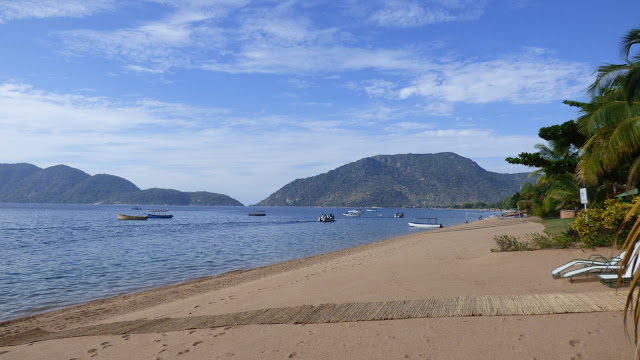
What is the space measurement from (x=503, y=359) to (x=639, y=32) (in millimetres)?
13539

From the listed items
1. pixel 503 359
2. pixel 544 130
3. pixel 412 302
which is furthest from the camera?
pixel 544 130

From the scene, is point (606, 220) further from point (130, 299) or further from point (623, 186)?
point (130, 299)

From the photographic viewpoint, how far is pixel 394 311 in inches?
298

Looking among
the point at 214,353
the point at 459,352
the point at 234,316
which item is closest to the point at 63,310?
the point at 234,316

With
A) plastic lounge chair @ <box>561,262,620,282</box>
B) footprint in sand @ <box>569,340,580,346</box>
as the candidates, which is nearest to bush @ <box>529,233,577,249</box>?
plastic lounge chair @ <box>561,262,620,282</box>

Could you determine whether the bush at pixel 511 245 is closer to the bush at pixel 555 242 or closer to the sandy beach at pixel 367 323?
the bush at pixel 555 242

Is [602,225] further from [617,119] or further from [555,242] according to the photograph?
[617,119]

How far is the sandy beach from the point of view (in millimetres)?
5781

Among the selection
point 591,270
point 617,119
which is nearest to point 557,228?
point 617,119

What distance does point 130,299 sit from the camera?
13898 millimetres

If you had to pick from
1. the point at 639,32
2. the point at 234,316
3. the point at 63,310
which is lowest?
the point at 63,310

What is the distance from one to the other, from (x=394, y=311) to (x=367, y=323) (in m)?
0.71

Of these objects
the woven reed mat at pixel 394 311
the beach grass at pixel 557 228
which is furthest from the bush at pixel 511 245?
the woven reed mat at pixel 394 311

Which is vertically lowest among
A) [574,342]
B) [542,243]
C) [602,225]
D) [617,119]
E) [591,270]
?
[574,342]
